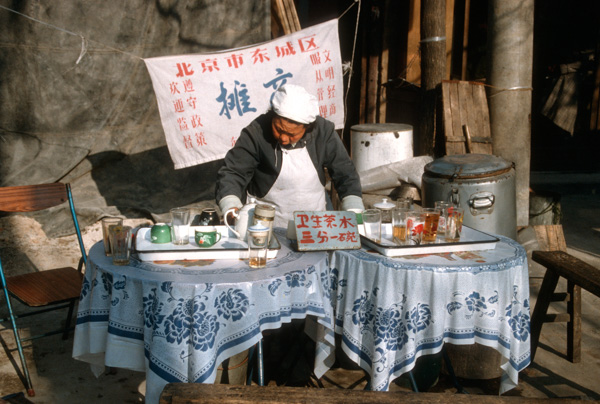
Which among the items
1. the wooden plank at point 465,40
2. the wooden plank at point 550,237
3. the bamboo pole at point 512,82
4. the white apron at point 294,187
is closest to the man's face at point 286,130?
the white apron at point 294,187

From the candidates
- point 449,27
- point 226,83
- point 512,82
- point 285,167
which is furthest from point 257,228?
point 449,27

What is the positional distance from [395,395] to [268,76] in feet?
14.2

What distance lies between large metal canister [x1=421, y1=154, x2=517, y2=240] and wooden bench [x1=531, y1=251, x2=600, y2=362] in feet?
2.98

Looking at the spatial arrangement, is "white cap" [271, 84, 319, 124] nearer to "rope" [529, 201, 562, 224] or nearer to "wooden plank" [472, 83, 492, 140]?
"wooden plank" [472, 83, 492, 140]

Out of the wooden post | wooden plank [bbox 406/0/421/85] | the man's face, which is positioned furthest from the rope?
the man's face

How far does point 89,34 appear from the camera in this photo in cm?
604

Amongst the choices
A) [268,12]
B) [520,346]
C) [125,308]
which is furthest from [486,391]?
[268,12]

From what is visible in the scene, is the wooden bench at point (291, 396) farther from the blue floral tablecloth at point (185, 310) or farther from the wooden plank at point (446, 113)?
the wooden plank at point (446, 113)

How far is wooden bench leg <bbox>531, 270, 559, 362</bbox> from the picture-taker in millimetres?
4207

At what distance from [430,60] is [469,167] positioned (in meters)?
2.43

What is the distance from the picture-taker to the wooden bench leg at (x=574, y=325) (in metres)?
4.33

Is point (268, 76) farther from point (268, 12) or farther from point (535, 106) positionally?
point (535, 106)

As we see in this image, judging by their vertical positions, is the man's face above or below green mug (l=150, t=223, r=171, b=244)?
Result: above

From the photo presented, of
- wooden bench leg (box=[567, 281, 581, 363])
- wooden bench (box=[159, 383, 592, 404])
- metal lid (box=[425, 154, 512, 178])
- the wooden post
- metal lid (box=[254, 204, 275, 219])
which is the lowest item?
wooden bench leg (box=[567, 281, 581, 363])
